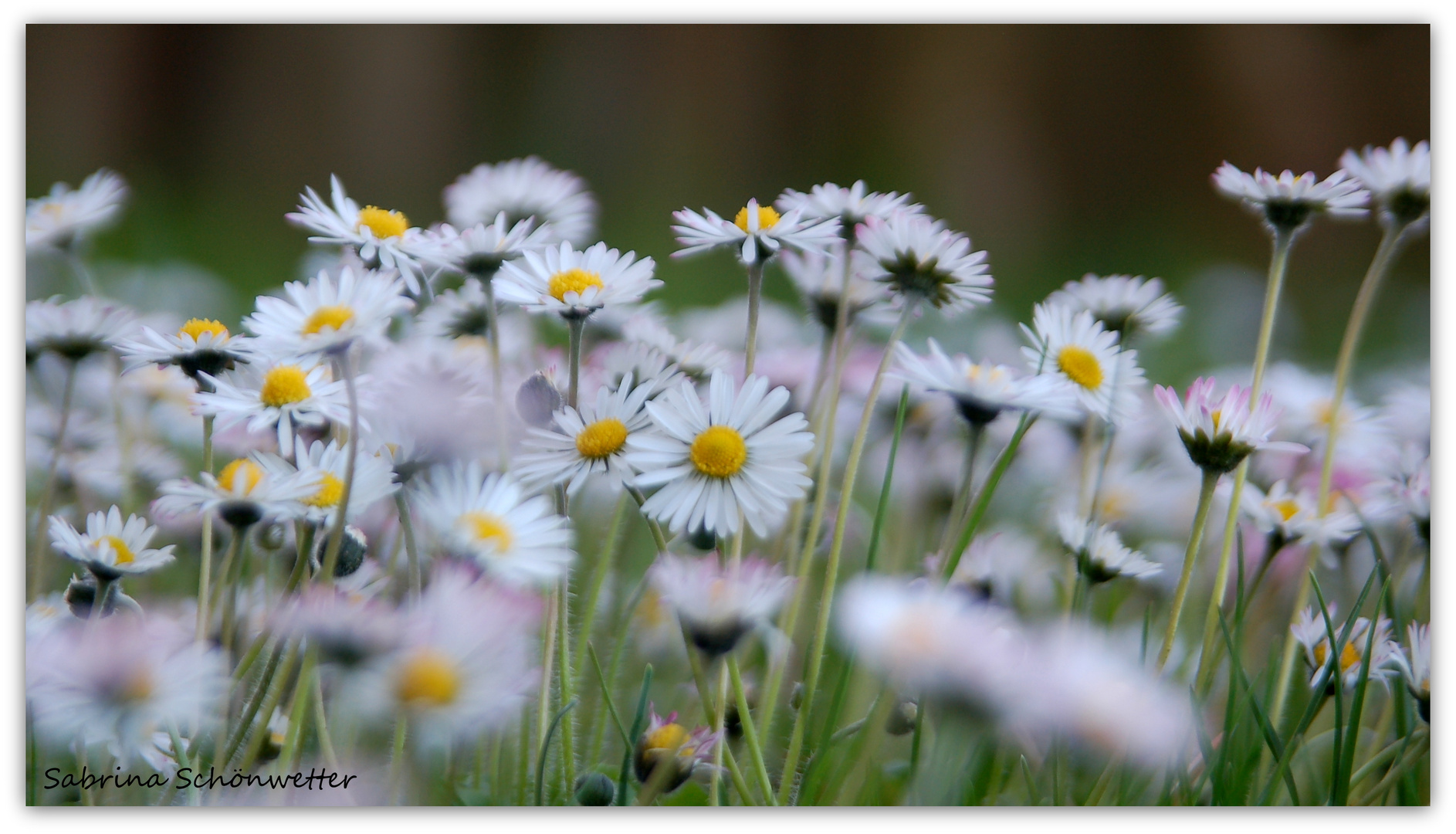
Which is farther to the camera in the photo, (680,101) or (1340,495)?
(680,101)

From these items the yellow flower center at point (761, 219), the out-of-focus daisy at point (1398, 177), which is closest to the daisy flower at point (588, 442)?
the yellow flower center at point (761, 219)

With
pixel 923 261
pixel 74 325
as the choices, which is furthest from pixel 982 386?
pixel 74 325

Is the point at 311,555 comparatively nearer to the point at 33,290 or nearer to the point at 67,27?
the point at 33,290

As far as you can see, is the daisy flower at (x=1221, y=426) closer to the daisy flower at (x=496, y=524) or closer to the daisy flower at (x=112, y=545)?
the daisy flower at (x=496, y=524)

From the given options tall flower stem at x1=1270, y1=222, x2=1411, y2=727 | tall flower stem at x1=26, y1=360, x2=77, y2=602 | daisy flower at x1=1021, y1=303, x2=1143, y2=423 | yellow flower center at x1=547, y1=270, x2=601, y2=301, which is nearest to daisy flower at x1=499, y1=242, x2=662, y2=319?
yellow flower center at x1=547, y1=270, x2=601, y2=301

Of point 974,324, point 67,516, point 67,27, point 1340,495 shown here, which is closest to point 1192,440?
point 1340,495

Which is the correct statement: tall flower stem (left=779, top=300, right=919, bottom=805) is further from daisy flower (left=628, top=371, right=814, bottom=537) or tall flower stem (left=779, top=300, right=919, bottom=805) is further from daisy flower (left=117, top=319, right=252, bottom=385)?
daisy flower (left=117, top=319, right=252, bottom=385)

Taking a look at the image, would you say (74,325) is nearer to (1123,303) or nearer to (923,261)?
(923,261)

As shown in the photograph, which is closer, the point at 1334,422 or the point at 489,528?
the point at 489,528
